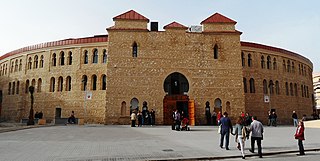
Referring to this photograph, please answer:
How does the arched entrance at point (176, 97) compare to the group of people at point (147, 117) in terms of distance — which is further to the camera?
the arched entrance at point (176, 97)

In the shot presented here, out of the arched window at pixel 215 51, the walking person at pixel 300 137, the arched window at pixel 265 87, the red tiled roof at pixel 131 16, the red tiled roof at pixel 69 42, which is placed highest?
the red tiled roof at pixel 131 16

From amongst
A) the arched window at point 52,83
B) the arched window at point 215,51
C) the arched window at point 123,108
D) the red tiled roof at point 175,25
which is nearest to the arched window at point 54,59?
the arched window at point 52,83

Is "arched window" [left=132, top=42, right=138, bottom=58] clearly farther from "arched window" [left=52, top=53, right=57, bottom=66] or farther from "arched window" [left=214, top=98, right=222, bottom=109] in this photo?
"arched window" [left=52, top=53, right=57, bottom=66]

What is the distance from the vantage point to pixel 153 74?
22.6 metres

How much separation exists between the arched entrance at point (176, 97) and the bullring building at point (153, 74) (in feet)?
0.30

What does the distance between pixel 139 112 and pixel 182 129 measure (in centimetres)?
488

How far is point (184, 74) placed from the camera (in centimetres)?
2283

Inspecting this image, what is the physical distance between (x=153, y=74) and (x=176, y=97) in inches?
119

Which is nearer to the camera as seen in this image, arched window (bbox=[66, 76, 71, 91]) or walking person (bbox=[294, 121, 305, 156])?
walking person (bbox=[294, 121, 305, 156])

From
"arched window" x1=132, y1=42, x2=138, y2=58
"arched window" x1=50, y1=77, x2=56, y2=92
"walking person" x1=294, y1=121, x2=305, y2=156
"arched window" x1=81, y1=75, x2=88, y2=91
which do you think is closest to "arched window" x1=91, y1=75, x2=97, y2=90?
"arched window" x1=81, y1=75, x2=88, y2=91

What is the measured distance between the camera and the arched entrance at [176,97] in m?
22.2

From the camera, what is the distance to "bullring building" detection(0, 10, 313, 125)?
22.3 metres

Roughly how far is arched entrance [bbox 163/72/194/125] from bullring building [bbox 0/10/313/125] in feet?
0.30

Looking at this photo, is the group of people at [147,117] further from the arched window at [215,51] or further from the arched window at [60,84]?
the arched window at [60,84]
